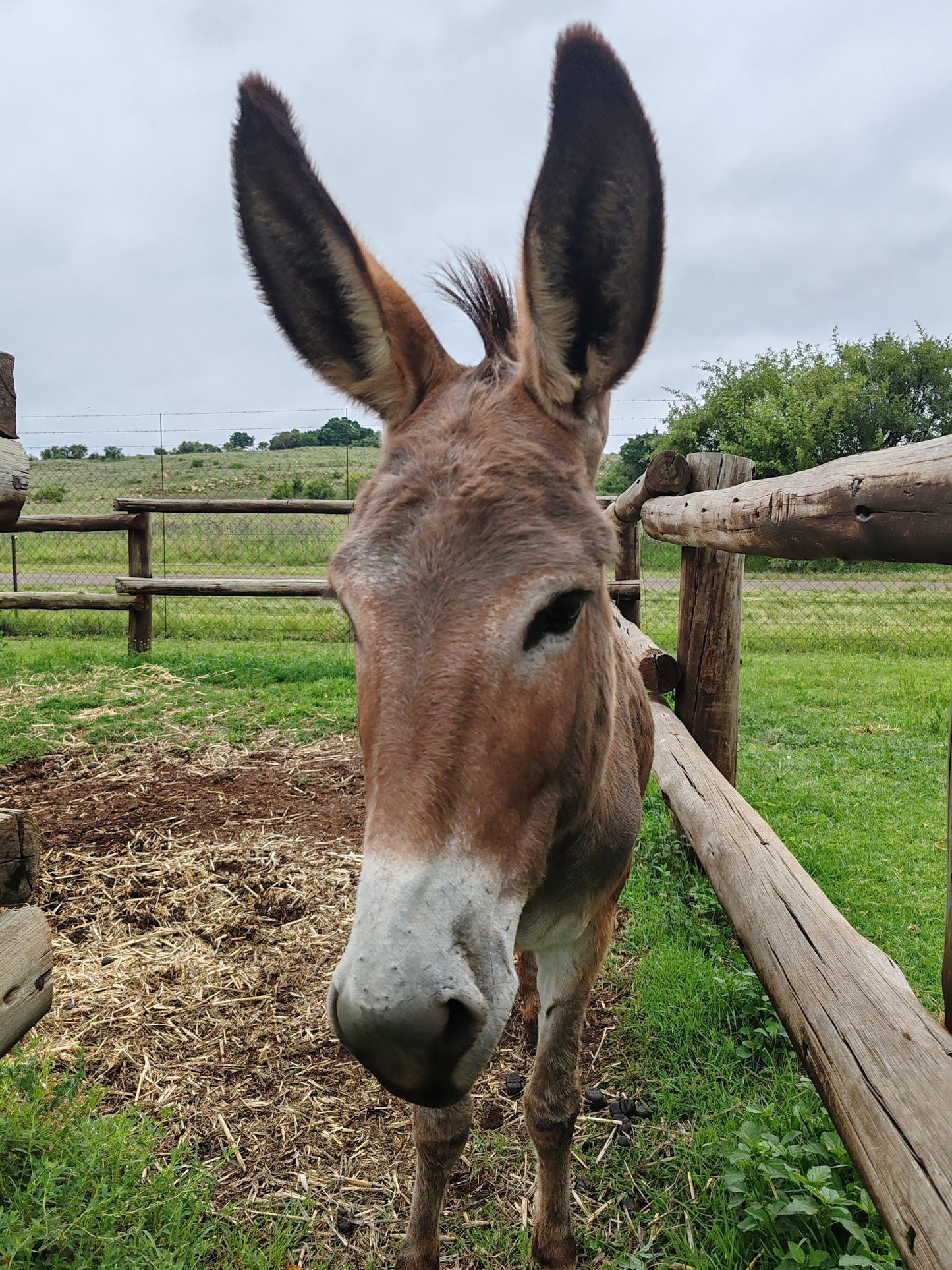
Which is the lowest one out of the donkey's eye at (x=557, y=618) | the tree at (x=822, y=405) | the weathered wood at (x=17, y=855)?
the weathered wood at (x=17, y=855)

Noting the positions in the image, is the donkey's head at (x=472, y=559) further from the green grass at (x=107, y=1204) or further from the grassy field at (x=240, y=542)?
the grassy field at (x=240, y=542)

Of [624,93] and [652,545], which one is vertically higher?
[624,93]

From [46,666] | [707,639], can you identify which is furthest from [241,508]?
[707,639]

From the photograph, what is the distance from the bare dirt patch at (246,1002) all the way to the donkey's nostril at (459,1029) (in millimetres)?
1680

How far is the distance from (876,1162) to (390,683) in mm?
1298

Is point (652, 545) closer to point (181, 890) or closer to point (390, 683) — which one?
point (181, 890)

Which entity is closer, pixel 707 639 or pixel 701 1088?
pixel 701 1088

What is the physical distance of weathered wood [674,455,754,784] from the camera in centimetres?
418

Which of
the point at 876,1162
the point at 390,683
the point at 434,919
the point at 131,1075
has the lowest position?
the point at 131,1075

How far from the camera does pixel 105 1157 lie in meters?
2.44

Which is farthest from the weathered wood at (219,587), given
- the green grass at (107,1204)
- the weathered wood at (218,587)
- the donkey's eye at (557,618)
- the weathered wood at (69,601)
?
the donkey's eye at (557,618)

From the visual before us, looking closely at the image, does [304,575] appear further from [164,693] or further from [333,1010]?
[333,1010]

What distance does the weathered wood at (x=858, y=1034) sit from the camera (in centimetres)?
130

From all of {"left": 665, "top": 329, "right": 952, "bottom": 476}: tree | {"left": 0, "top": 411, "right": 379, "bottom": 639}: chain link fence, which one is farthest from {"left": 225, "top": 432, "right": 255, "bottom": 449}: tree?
{"left": 665, "top": 329, "right": 952, "bottom": 476}: tree
